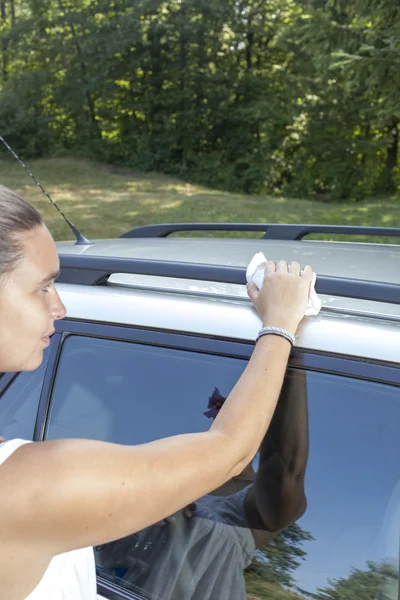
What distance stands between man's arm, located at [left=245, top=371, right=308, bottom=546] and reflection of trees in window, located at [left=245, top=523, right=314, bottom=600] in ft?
0.08

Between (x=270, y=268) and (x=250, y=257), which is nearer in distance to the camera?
(x=270, y=268)

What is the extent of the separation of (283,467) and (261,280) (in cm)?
41

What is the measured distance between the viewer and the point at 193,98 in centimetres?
2761

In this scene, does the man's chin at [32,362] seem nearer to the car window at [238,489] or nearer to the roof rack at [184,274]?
the car window at [238,489]

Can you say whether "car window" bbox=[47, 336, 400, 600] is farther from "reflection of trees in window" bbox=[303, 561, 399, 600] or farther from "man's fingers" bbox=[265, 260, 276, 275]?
"man's fingers" bbox=[265, 260, 276, 275]

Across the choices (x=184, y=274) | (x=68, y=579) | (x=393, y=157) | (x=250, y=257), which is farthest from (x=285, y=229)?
(x=393, y=157)

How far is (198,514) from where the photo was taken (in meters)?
1.57

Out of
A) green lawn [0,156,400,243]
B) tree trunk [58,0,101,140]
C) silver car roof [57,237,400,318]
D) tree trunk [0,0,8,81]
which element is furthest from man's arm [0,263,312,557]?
tree trunk [0,0,8,81]

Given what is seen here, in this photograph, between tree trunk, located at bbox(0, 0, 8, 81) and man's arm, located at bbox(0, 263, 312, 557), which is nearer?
man's arm, located at bbox(0, 263, 312, 557)

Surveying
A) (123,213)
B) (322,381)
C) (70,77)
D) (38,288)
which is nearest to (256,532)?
(322,381)

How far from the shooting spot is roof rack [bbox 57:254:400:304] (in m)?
1.47

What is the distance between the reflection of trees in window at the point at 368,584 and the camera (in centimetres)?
131

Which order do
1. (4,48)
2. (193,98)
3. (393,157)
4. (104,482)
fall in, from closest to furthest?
(104,482) → (393,157) → (193,98) → (4,48)

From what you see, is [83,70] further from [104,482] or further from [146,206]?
[104,482]
